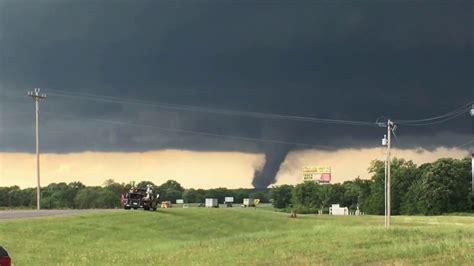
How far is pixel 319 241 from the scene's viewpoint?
32625mm

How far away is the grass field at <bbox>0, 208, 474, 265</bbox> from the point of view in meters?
25.6

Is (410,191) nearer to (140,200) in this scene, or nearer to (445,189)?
(445,189)

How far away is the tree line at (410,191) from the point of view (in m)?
148

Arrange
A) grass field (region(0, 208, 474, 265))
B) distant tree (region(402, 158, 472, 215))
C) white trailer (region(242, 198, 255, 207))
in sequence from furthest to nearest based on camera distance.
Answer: white trailer (region(242, 198, 255, 207)) < distant tree (region(402, 158, 472, 215)) < grass field (region(0, 208, 474, 265))

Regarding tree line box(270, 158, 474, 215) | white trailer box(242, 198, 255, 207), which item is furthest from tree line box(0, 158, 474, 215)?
white trailer box(242, 198, 255, 207)

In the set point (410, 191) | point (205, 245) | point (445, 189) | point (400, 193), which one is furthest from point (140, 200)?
point (400, 193)

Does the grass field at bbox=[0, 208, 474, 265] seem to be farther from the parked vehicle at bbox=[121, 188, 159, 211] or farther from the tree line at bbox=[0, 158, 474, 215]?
the tree line at bbox=[0, 158, 474, 215]

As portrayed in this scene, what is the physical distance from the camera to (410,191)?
6299 inches

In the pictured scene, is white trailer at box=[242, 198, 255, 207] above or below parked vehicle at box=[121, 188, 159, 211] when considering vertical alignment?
below

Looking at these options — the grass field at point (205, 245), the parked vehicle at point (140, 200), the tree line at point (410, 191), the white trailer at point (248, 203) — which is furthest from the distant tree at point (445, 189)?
the grass field at point (205, 245)

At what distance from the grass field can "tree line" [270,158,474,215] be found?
101320 mm

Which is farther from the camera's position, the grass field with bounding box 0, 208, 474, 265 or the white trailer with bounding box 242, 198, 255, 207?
the white trailer with bounding box 242, 198, 255, 207

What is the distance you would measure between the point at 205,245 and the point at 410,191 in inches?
Answer: 5210

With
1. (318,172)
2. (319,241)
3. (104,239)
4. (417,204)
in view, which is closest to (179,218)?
(104,239)
